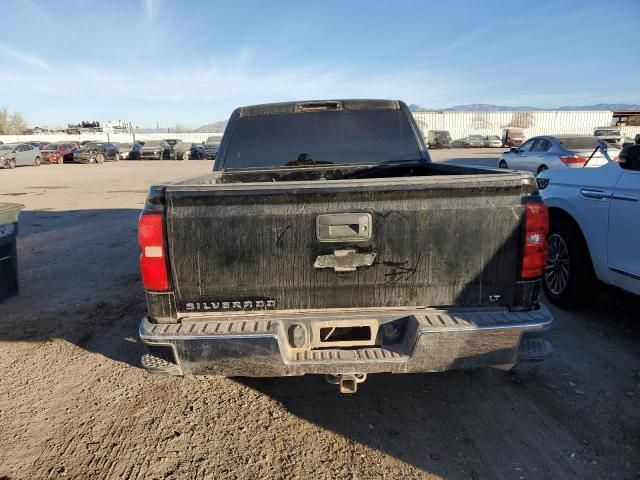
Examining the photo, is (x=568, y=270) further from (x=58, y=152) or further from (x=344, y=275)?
(x=58, y=152)

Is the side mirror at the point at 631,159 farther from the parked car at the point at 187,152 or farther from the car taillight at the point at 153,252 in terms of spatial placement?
the parked car at the point at 187,152

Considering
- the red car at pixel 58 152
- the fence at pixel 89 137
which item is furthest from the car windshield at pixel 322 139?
the fence at pixel 89 137

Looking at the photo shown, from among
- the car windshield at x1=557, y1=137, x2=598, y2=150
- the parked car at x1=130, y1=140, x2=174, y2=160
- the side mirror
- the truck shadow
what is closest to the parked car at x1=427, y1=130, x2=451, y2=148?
the parked car at x1=130, y1=140, x2=174, y2=160

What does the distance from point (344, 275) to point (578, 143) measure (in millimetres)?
13610

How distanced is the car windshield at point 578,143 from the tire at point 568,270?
10019 mm

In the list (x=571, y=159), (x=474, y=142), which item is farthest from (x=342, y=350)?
(x=474, y=142)

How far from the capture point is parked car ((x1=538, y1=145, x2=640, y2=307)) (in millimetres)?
3697

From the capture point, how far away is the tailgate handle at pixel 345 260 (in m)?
2.50

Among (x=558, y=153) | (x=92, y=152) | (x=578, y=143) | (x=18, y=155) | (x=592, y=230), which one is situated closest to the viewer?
(x=592, y=230)

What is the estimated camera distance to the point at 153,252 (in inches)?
97.6

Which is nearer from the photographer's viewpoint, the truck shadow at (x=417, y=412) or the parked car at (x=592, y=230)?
the truck shadow at (x=417, y=412)

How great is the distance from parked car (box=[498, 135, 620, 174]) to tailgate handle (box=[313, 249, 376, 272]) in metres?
11.6

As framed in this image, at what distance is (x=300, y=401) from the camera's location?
3254mm

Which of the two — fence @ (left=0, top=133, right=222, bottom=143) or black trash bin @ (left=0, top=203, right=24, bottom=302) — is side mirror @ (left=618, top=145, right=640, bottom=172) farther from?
fence @ (left=0, top=133, right=222, bottom=143)
